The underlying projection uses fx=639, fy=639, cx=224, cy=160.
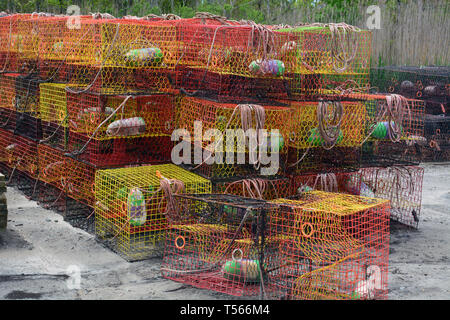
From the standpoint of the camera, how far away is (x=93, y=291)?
546 cm

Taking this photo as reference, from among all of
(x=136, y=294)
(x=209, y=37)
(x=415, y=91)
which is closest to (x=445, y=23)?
(x=415, y=91)

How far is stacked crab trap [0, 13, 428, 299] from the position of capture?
5488mm

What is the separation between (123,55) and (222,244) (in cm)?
250

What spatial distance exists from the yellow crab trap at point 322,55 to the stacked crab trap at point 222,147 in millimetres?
18

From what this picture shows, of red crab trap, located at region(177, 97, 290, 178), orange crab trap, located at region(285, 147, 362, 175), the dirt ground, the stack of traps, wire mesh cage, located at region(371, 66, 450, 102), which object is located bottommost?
the dirt ground

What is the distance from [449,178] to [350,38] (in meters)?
4.51

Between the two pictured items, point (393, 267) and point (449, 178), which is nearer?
point (393, 267)

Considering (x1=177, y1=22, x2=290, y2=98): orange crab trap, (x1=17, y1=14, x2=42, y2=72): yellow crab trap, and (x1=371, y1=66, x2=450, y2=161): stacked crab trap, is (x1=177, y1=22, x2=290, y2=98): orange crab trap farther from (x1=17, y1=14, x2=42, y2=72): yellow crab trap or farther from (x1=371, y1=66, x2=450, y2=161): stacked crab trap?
(x1=371, y1=66, x2=450, y2=161): stacked crab trap

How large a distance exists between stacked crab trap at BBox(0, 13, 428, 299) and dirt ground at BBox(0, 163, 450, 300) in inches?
7.7

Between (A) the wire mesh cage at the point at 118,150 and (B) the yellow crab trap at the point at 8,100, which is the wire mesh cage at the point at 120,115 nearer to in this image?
(A) the wire mesh cage at the point at 118,150

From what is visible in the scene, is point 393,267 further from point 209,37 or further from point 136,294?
point 209,37

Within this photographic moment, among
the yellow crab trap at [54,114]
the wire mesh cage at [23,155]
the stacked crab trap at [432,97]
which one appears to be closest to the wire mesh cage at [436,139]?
the stacked crab trap at [432,97]

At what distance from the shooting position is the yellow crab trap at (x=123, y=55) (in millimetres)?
6805

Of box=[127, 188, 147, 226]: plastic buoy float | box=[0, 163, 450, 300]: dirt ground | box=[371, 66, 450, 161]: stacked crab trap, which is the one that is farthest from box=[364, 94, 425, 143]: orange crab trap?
box=[371, 66, 450, 161]: stacked crab trap
